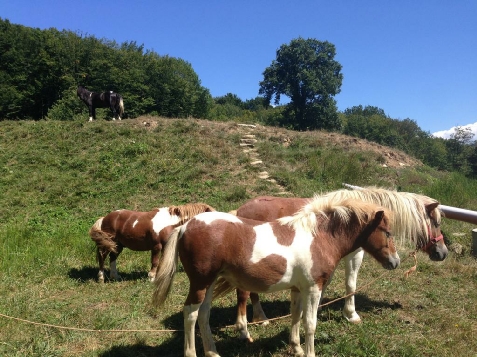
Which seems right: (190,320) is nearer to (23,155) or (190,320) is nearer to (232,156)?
(232,156)

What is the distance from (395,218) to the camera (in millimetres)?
3990

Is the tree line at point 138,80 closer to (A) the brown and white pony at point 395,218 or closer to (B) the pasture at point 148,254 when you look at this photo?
(B) the pasture at point 148,254


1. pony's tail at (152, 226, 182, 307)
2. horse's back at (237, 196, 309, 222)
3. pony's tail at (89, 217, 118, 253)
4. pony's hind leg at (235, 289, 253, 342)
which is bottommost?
pony's hind leg at (235, 289, 253, 342)

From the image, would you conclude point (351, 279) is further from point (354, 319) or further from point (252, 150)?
point (252, 150)

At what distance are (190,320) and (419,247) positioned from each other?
132 inches

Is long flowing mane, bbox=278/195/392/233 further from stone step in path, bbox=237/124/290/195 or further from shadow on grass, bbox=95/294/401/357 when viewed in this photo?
stone step in path, bbox=237/124/290/195

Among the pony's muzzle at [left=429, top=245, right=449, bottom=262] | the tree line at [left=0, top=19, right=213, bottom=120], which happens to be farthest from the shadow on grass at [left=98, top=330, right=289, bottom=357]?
the tree line at [left=0, top=19, right=213, bottom=120]

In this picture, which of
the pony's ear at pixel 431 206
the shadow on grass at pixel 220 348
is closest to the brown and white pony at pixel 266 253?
the shadow on grass at pixel 220 348

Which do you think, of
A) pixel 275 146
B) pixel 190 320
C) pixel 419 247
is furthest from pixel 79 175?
pixel 419 247

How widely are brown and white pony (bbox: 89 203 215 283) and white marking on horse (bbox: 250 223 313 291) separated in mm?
2913

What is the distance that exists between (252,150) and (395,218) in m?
10.9

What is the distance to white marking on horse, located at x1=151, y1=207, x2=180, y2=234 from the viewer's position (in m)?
5.90

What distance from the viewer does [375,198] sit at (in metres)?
4.14

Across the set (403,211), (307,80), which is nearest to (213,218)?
(403,211)
